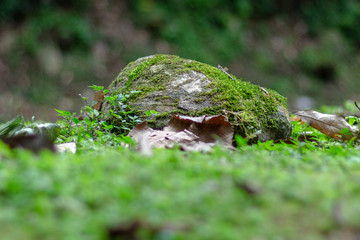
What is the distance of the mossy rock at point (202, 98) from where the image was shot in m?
3.06

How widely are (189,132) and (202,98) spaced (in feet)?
1.88

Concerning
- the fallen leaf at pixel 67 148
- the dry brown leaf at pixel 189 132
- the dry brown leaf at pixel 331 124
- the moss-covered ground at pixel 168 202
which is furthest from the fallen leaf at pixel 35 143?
the dry brown leaf at pixel 331 124

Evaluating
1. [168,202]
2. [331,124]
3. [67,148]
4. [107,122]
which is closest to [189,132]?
[67,148]

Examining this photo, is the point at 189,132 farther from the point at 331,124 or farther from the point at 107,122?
the point at 331,124

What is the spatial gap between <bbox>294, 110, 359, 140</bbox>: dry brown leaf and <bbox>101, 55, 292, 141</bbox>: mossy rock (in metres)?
0.25

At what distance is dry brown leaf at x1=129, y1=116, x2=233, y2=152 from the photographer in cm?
261

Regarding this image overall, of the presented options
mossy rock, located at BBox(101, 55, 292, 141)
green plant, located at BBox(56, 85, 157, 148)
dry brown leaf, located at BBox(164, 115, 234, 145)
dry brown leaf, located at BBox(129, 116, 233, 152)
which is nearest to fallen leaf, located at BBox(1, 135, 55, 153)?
dry brown leaf, located at BBox(129, 116, 233, 152)

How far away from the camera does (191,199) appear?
116 centimetres

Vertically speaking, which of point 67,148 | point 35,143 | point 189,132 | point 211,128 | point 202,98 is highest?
point 202,98

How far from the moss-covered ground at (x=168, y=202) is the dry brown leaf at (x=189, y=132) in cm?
109

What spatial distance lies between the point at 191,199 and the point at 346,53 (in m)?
12.2

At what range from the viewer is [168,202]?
113cm

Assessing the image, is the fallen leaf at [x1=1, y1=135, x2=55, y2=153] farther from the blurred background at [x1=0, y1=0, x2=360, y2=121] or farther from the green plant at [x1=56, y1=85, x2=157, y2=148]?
the blurred background at [x1=0, y1=0, x2=360, y2=121]

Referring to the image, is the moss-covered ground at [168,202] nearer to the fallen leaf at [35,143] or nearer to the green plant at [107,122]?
the fallen leaf at [35,143]
